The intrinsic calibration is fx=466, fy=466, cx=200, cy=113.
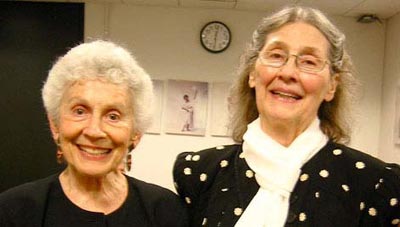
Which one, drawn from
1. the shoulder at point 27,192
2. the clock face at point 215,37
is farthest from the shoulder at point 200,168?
the clock face at point 215,37

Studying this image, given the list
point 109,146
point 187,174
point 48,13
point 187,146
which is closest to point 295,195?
point 187,174

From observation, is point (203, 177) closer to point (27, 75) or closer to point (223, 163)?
point (223, 163)

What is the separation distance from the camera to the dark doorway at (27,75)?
4.32 m

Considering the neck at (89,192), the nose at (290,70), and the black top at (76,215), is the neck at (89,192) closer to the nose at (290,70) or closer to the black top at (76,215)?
the black top at (76,215)

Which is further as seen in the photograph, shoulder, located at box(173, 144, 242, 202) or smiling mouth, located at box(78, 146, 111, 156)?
shoulder, located at box(173, 144, 242, 202)

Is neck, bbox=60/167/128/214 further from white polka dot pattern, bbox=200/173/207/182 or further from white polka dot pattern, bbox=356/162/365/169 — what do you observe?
white polka dot pattern, bbox=356/162/365/169

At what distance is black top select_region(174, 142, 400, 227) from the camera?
52.7 inches

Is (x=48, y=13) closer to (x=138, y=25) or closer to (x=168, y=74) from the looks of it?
(x=138, y=25)

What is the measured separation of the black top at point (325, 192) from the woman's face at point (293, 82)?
0.16 meters

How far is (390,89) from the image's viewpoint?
4.25 m

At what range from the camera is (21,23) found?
4.36 m

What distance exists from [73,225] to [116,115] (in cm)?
33

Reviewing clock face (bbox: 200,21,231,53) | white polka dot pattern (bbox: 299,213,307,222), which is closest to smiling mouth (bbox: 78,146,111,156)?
white polka dot pattern (bbox: 299,213,307,222)

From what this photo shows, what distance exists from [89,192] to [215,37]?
3.18m
